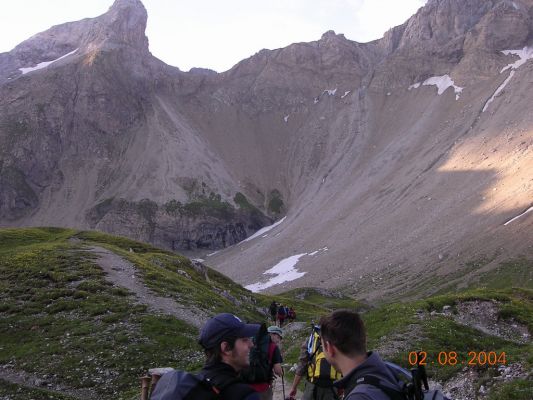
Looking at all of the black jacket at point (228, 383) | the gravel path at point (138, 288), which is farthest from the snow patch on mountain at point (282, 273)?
the black jacket at point (228, 383)

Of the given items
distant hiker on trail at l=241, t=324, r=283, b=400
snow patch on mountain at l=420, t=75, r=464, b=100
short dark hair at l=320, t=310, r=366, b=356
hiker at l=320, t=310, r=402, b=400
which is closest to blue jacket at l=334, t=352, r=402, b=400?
hiker at l=320, t=310, r=402, b=400

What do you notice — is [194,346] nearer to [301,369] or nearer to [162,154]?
[301,369]

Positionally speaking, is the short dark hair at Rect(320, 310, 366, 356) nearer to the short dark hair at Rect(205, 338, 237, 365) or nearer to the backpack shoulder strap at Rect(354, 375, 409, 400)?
the backpack shoulder strap at Rect(354, 375, 409, 400)

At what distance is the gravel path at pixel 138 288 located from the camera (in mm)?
32969

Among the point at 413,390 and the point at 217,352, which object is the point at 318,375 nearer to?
the point at 217,352

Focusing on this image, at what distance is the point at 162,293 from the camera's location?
37.4 metres

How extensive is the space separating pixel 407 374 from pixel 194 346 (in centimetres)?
2295

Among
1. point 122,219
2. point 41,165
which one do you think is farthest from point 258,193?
point 41,165

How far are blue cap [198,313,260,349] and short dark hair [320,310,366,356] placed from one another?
42.2 inches

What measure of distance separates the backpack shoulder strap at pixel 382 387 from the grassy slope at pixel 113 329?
10.5 meters

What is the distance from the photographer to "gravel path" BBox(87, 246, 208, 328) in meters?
33.0

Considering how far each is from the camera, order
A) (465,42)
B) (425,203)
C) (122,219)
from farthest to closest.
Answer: (465,42) < (122,219) < (425,203)

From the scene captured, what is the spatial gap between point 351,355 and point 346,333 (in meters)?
0.27
